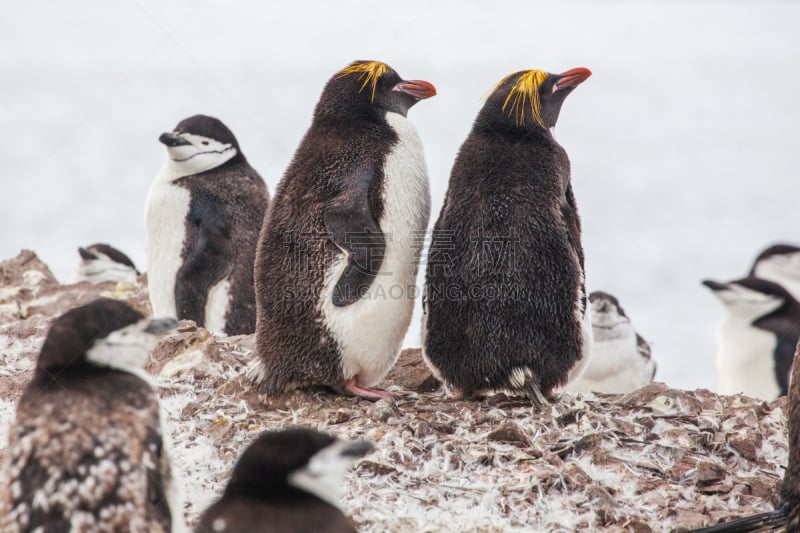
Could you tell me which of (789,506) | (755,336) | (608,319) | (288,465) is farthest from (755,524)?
(608,319)

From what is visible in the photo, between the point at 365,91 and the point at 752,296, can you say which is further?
the point at 752,296

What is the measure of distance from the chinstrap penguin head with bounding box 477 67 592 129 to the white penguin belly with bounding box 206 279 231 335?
271 centimetres

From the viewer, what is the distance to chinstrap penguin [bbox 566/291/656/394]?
8211 millimetres

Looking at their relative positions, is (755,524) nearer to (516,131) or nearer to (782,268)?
(516,131)

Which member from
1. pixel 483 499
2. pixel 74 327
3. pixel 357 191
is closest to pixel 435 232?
pixel 357 191

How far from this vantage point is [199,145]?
7.08 m

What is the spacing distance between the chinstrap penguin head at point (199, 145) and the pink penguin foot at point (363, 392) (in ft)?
9.73

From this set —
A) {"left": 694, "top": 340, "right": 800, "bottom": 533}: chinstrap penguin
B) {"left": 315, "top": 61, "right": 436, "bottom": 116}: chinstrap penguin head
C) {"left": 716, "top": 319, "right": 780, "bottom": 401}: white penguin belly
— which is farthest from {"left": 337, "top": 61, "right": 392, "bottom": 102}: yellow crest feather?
{"left": 716, "top": 319, "right": 780, "bottom": 401}: white penguin belly

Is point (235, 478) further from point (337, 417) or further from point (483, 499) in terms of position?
point (337, 417)

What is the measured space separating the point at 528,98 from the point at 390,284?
117cm

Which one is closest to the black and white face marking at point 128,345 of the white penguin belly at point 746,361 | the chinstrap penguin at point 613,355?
the chinstrap penguin at point 613,355

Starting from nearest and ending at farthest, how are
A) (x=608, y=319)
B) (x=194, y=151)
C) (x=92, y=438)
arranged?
(x=92, y=438), (x=194, y=151), (x=608, y=319)

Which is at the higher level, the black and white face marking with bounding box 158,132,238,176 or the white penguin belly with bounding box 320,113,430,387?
the black and white face marking with bounding box 158,132,238,176

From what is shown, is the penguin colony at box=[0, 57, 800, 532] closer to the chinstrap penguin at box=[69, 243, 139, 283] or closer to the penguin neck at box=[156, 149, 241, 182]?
the penguin neck at box=[156, 149, 241, 182]
